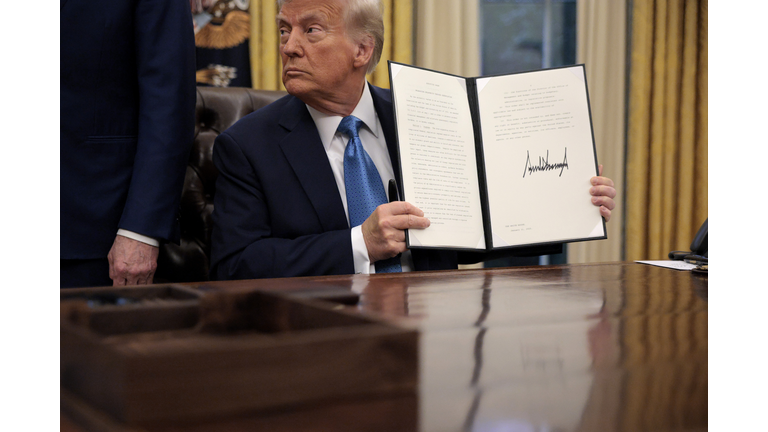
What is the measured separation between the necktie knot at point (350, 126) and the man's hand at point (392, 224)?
1.03 feet

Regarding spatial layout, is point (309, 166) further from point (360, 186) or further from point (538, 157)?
point (538, 157)

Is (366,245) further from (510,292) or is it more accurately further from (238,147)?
(510,292)

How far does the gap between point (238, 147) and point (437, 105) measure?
0.51 metres

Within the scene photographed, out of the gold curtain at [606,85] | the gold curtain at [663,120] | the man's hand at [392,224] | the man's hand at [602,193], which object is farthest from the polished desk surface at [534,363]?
the gold curtain at [663,120]

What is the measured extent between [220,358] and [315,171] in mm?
1025

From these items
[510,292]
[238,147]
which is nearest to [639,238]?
[238,147]

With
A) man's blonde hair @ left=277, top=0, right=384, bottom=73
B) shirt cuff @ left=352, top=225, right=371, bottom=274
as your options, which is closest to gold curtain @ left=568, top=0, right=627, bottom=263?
man's blonde hair @ left=277, top=0, right=384, bottom=73

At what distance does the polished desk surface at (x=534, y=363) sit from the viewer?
27cm

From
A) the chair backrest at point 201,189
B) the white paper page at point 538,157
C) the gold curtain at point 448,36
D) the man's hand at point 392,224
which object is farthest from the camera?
the gold curtain at point 448,36

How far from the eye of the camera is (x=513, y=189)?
1.23 metres

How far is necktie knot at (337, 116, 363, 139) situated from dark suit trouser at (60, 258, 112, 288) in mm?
648

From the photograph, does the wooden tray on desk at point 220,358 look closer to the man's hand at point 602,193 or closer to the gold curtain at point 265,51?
the man's hand at point 602,193

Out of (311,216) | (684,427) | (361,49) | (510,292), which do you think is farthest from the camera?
(361,49)
